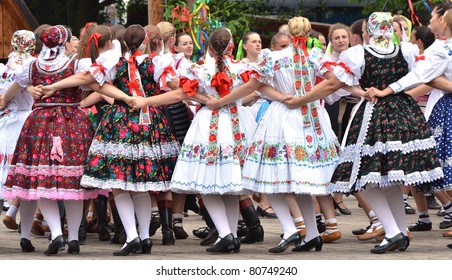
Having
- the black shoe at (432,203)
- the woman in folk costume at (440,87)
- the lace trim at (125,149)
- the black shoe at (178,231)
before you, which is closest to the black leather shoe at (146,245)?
the lace trim at (125,149)

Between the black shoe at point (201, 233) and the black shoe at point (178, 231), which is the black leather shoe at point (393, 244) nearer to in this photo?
the black shoe at point (201, 233)

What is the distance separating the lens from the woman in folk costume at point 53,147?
9.58 metres

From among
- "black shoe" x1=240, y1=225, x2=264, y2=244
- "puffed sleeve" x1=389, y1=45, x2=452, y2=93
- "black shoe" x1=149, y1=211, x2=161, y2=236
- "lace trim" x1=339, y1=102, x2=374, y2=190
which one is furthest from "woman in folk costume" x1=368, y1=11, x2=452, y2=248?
"black shoe" x1=149, y1=211, x2=161, y2=236

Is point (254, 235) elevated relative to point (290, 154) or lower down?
lower down

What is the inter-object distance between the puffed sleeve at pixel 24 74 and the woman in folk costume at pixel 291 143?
142cm

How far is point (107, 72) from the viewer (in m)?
9.48

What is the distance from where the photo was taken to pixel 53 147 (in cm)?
958

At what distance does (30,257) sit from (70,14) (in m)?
14.3

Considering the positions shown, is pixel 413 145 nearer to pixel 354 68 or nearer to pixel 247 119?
pixel 354 68

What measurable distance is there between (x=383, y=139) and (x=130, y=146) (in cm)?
187

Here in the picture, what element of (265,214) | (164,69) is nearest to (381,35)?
(164,69)

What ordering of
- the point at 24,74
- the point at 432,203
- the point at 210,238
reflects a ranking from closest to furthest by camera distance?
the point at 24,74, the point at 210,238, the point at 432,203

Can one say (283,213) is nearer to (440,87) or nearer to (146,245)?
(146,245)

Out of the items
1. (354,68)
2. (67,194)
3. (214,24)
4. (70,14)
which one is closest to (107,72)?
(67,194)
